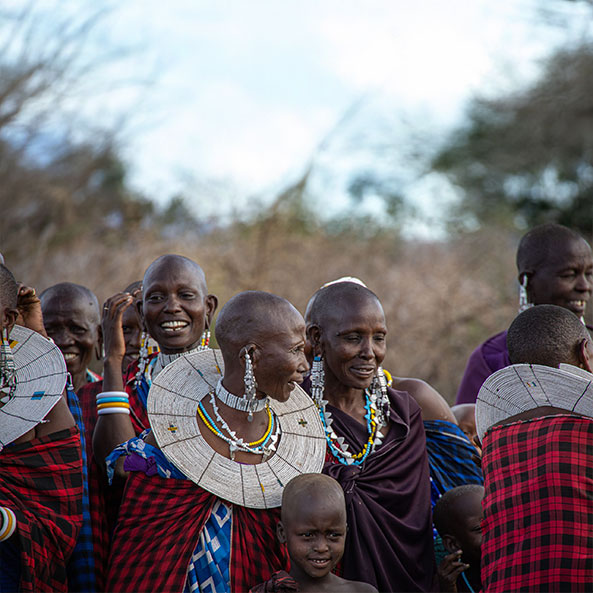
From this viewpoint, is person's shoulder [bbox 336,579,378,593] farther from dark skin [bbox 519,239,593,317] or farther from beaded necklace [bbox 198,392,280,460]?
dark skin [bbox 519,239,593,317]

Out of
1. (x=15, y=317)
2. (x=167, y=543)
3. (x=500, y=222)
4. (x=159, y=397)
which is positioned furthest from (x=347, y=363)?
(x=500, y=222)

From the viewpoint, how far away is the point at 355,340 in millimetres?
3982

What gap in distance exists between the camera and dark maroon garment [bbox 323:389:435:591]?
3633 millimetres

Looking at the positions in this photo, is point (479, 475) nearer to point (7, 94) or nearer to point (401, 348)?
point (401, 348)

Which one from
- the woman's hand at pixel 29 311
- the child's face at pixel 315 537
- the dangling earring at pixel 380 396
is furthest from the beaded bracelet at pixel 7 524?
the dangling earring at pixel 380 396

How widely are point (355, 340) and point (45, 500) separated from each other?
5.16ft

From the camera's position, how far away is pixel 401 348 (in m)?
11.2

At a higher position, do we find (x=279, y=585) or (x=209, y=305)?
(x=209, y=305)

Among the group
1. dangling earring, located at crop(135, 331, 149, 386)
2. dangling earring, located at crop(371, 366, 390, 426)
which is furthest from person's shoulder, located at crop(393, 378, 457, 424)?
dangling earring, located at crop(135, 331, 149, 386)

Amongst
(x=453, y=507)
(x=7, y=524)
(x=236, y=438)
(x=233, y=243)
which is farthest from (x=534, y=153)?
(x=7, y=524)

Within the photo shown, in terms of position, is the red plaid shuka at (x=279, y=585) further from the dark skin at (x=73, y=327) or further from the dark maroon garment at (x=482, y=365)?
the dark maroon garment at (x=482, y=365)

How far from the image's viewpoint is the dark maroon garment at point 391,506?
143 inches

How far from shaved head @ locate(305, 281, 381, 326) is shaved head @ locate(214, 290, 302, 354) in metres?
0.54

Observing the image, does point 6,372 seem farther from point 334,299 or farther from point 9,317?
point 334,299
